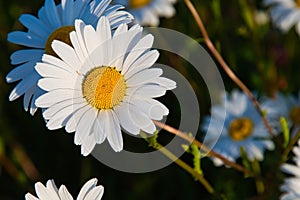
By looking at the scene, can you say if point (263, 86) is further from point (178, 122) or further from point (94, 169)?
point (94, 169)

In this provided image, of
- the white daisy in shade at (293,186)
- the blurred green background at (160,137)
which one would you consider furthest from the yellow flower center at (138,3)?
the white daisy in shade at (293,186)

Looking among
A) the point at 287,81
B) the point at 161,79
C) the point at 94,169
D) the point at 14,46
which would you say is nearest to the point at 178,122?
the point at 94,169

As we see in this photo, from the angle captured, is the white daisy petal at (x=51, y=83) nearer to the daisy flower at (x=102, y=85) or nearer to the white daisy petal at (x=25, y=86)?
the daisy flower at (x=102, y=85)

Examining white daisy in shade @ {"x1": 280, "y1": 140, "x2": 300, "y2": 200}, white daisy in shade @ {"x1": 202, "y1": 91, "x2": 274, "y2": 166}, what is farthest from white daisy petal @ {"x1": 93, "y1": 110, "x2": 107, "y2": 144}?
white daisy in shade @ {"x1": 202, "y1": 91, "x2": 274, "y2": 166}

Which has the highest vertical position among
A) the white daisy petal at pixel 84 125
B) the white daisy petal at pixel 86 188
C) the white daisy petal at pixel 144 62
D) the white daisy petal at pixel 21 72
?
the white daisy petal at pixel 21 72

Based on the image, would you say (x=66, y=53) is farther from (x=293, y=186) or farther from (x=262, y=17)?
(x=262, y=17)

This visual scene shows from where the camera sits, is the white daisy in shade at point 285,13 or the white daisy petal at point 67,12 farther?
the white daisy in shade at point 285,13
